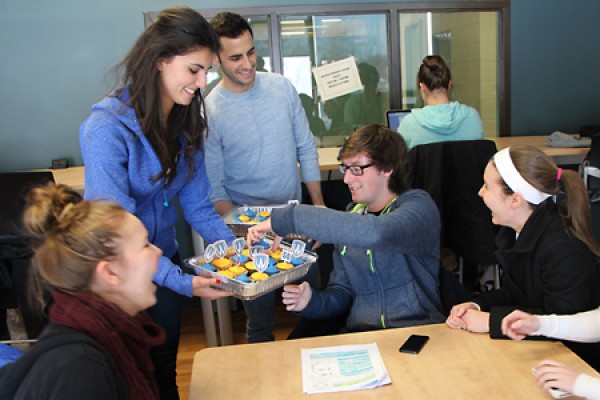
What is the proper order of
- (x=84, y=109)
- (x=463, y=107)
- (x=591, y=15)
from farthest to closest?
(x=591, y=15)
(x=84, y=109)
(x=463, y=107)

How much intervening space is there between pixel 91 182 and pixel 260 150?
857 millimetres

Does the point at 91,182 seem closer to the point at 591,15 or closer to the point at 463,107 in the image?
the point at 463,107

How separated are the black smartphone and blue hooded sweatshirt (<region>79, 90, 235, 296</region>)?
1.90ft

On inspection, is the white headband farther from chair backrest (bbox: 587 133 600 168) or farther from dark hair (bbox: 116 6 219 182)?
chair backrest (bbox: 587 133 600 168)

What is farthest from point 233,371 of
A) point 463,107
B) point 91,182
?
point 463,107

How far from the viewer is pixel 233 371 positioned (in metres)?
1.29

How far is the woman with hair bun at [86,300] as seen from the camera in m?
0.88

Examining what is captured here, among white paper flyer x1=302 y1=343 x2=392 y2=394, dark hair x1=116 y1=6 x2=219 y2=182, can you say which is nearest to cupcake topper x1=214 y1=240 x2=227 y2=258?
dark hair x1=116 y1=6 x2=219 y2=182

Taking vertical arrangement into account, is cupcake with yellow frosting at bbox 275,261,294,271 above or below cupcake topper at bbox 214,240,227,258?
below

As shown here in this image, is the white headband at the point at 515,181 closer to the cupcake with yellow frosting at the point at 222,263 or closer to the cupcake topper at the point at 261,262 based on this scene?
the cupcake topper at the point at 261,262

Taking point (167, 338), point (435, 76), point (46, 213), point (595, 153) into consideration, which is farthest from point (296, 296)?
point (595, 153)

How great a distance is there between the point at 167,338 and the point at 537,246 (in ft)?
3.50

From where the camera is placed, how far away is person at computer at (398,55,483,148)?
2.82 m

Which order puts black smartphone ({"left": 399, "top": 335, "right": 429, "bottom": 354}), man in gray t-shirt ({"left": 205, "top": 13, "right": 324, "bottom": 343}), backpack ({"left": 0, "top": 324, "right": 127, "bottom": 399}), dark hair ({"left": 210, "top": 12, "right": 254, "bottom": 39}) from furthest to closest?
man in gray t-shirt ({"left": 205, "top": 13, "right": 324, "bottom": 343})
dark hair ({"left": 210, "top": 12, "right": 254, "bottom": 39})
black smartphone ({"left": 399, "top": 335, "right": 429, "bottom": 354})
backpack ({"left": 0, "top": 324, "right": 127, "bottom": 399})
